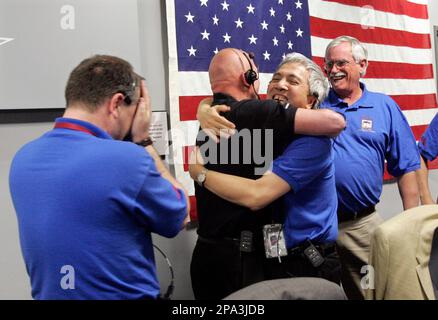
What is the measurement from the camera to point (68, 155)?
1.04 metres

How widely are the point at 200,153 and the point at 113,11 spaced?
2.84ft

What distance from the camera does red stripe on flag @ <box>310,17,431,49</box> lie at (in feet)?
9.49

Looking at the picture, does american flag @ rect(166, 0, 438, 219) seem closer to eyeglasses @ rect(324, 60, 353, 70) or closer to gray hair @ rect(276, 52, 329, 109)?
eyeglasses @ rect(324, 60, 353, 70)

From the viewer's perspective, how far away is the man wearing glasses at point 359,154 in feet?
7.18

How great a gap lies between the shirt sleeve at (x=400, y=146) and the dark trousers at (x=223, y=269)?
117 centimetres

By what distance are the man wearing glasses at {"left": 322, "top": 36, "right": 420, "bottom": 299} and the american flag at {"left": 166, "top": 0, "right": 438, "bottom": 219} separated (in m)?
0.40

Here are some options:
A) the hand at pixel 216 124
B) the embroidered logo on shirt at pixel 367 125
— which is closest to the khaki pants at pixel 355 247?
the embroidered logo on shirt at pixel 367 125

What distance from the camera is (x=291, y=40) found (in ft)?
8.82

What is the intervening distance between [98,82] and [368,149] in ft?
5.08

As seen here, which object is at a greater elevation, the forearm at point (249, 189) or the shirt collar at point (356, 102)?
the shirt collar at point (356, 102)

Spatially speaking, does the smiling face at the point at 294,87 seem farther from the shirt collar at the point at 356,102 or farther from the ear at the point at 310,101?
the shirt collar at the point at 356,102

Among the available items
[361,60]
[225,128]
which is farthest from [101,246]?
[361,60]
